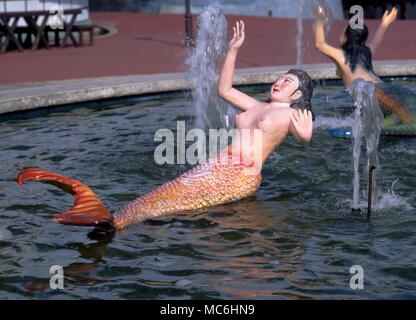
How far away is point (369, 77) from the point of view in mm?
9938

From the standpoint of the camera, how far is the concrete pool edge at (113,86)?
36.4 feet

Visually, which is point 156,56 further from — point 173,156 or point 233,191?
point 233,191

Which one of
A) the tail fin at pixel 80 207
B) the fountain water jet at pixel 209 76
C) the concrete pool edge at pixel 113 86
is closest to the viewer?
the tail fin at pixel 80 207

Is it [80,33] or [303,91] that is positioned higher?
[303,91]

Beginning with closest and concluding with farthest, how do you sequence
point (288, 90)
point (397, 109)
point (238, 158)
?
1. point (288, 90)
2. point (238, 158)
3. point (397, 109)

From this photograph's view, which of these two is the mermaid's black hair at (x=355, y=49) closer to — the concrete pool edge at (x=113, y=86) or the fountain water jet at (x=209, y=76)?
the fountain water jet at (x=209, y=76)

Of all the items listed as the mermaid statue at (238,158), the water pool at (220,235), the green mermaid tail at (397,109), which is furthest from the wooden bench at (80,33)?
the mermaid statue at (238,158)

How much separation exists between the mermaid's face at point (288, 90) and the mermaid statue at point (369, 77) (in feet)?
8.56

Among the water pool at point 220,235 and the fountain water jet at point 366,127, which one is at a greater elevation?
the fountain water jet at point 366,127

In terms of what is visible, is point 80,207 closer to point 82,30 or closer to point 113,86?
point 113,86

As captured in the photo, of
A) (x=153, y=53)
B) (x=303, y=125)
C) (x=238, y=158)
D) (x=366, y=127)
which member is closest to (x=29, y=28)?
(x=153, y=53)

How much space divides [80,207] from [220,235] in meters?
1.04

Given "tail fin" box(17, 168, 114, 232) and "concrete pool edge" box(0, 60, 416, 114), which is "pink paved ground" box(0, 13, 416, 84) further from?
"tail fin" box(17, 168, 114, 232)
